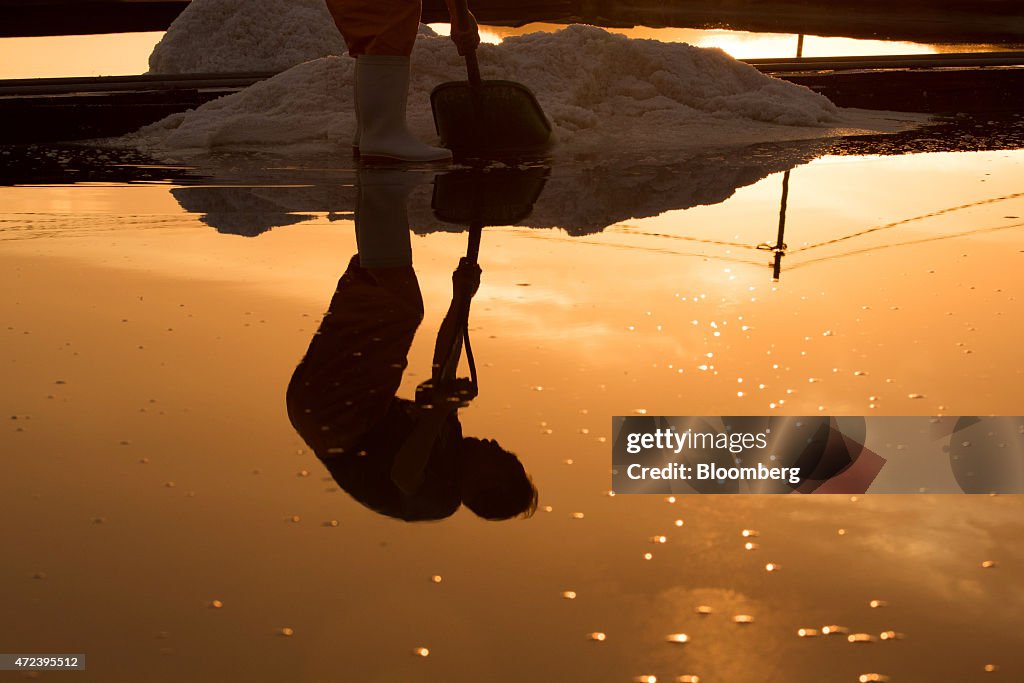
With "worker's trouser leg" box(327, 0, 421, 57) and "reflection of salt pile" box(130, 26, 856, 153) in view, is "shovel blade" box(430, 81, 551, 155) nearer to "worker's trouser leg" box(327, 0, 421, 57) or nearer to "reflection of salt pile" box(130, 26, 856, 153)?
"reflection of salt pile" box(130, 26, 856, 153)

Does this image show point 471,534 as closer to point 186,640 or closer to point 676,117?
point 186,640

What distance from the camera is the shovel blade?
4895mm

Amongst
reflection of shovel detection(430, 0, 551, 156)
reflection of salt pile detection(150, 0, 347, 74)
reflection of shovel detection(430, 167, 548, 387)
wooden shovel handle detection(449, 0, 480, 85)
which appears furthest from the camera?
reflection of salt pile detection(150, 0, 347, 74)

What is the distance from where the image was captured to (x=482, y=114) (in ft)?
16.1

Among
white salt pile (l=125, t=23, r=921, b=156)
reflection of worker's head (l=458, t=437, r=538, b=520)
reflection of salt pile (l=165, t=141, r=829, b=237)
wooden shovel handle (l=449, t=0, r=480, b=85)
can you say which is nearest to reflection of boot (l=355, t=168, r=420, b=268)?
reflection of salt pile (l=165, t=141, r=829, b=237)

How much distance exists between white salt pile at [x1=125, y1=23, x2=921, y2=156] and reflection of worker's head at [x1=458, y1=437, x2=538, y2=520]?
3363mm

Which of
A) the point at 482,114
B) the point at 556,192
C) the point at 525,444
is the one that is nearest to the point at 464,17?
the point at 482,114

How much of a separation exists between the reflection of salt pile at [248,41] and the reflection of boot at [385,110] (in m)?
4.53

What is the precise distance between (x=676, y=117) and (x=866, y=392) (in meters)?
3.97

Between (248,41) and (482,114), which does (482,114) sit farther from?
(248,41)

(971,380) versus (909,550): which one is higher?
(971,380)

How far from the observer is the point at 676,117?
19.2ft

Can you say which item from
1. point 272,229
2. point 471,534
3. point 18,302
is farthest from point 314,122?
point 471,534


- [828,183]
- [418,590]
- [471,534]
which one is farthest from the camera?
[828,183]
